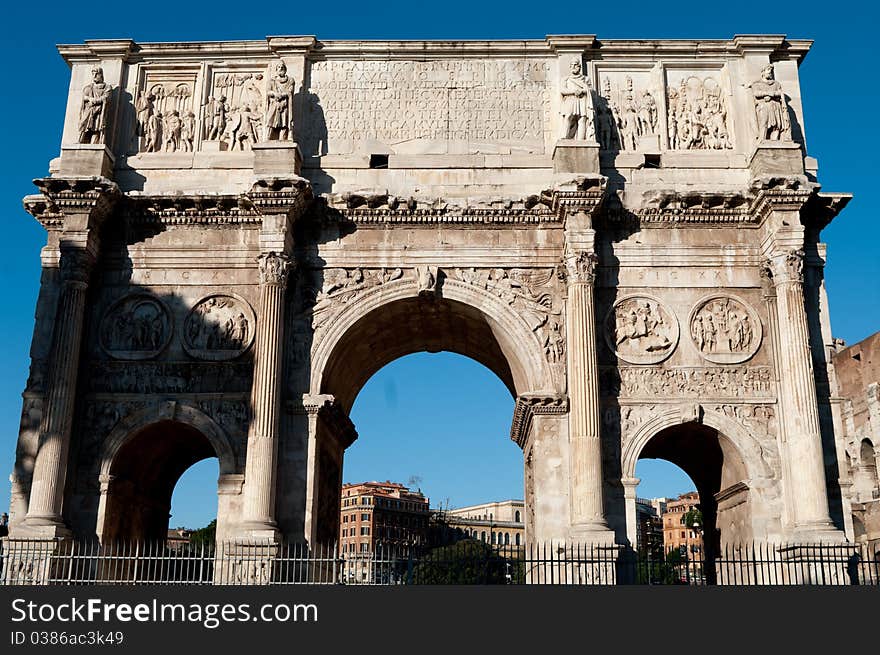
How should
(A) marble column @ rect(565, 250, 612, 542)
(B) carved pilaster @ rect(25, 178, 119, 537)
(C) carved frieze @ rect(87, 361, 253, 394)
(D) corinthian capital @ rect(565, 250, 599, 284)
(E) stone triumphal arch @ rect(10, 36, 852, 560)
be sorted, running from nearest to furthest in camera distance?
(A) marble column @ rect(565, 250, 612, 542) → (B) carved pilaster @ rect(25, 178, 119, 537) → (E) stone triumphal arch @ rect(10, 36, 852, 560) → (D) corinthian capital @ rect(565, 250, 599, 284) → (C) carved frieze @ rect(87, 361, 253, 394)

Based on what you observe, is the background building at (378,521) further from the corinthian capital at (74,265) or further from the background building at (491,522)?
the corinthian capital at (74,265)

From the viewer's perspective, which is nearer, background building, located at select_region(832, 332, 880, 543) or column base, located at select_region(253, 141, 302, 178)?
column base, located at select_region(253, 141, 302, 178)

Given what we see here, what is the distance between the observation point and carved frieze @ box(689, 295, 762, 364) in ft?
56.5

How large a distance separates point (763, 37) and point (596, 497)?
9.25 metres

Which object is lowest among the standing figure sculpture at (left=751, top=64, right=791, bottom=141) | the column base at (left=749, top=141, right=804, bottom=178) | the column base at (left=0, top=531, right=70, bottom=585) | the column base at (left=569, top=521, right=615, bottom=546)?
the column base at (left=0, top=531, right=70, bottom=585)

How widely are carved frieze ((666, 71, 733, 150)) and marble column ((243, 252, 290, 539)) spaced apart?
7.64 metres

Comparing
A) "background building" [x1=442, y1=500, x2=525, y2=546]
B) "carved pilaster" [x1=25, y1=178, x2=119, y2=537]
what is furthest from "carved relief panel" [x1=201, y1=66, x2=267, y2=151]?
"background building" [x1=442, y1=500, x2=525, y2=546]

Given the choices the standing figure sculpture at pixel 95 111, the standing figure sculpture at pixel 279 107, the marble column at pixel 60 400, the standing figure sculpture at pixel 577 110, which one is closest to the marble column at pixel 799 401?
the standing figure sculpture at pixel 577 110

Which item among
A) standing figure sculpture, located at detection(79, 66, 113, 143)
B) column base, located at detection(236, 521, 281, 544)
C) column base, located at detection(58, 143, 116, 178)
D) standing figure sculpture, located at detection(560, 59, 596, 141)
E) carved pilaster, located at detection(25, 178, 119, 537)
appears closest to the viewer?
column base, located at detection(236, 521, 281, 544)

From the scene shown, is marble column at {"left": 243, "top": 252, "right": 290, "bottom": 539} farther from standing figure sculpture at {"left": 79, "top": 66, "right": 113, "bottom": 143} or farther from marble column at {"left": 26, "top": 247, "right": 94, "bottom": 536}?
standing figure sculpture at {"left": 79, "top": 66, "right": 113, "bottom": 143}

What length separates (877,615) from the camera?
37.6ft

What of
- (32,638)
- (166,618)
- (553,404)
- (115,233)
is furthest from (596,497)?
(115,233)

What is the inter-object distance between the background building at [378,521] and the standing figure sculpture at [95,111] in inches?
1909

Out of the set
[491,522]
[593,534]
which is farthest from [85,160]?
[491,522]
